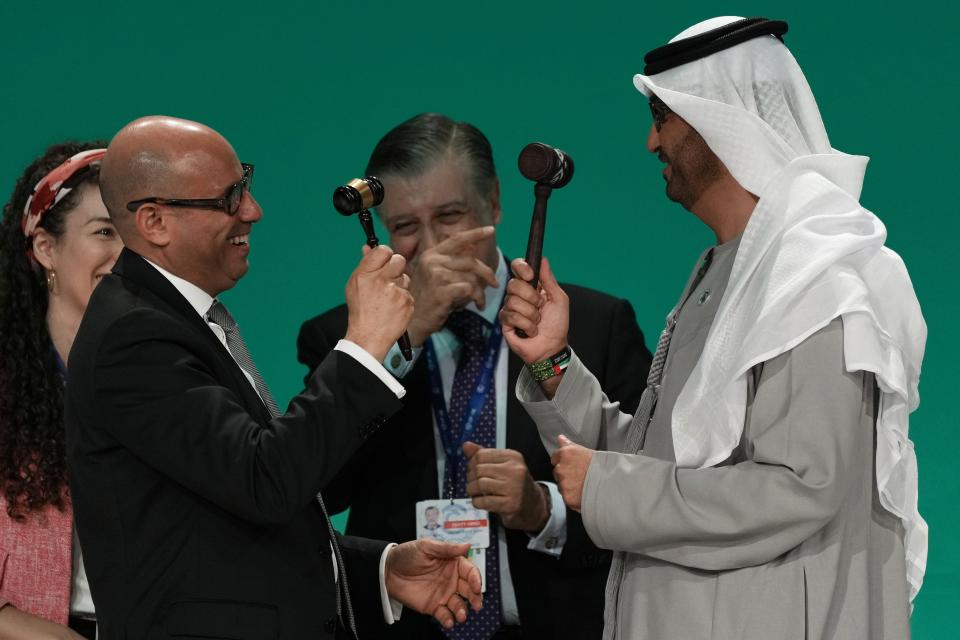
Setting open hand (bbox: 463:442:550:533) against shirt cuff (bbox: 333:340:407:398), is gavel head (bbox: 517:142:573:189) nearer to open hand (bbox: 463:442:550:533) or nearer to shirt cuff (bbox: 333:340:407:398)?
shirt cuff (bbox: 333:340:407:398)

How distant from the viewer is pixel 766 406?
1.85m

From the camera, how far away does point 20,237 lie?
8.77 feet

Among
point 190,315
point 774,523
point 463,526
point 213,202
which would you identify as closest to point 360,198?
point 213,202

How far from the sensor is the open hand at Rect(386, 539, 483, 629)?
2.34 m

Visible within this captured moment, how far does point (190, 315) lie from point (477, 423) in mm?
1011

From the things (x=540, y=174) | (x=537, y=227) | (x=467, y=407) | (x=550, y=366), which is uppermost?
(x=540, y=174)

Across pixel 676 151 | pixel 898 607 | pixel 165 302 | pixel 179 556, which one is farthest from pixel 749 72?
pixel 179 556

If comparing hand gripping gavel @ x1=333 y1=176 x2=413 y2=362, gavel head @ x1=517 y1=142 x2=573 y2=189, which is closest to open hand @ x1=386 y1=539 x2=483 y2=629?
hand gripping gavel @ x1=333 y1=176 x2=413 y2=362

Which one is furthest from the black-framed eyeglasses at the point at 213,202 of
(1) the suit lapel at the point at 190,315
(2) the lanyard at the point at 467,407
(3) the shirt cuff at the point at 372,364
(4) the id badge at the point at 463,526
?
(4) the id badge at the point at 463,526

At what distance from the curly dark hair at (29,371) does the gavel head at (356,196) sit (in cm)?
83

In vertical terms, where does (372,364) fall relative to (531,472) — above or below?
above

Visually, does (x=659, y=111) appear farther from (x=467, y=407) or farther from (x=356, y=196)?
(x=467, y=407)

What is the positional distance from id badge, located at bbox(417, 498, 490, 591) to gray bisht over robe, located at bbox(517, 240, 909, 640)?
2.52 ft

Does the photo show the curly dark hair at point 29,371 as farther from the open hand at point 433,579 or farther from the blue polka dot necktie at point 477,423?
the blue polka dot necktie at point 477,423
